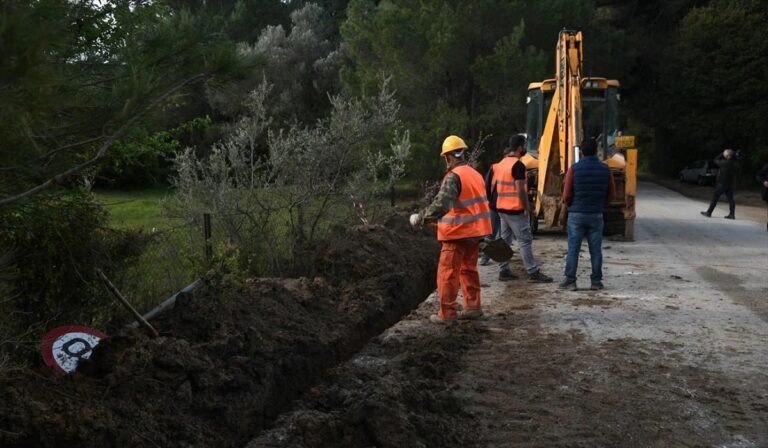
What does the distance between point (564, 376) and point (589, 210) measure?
3.96m

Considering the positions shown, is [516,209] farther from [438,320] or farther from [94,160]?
[94,160]

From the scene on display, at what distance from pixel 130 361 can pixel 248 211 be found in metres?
4.45

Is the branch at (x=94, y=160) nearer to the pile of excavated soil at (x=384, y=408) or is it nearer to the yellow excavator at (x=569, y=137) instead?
the pile of excavated soil at (x=384, y=408)

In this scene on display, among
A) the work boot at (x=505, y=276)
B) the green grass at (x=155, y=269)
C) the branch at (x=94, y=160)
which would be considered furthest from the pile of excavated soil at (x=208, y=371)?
the work boot at (x=505, y=276)

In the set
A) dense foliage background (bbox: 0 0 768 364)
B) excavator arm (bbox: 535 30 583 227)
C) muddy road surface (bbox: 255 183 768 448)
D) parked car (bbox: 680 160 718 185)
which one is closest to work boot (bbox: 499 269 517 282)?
muddy road surface (bbox: 255 183 768 448)

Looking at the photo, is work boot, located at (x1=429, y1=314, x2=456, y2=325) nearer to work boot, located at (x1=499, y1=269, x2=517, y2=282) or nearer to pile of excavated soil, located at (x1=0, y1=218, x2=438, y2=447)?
pile of excavated soil, located at (x1=0, y1=218, x2=438, y2=447)

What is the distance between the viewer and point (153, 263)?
7.36 meters

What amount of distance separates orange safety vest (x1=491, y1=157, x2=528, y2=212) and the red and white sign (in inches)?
249

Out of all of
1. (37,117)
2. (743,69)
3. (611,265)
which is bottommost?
(611,265)

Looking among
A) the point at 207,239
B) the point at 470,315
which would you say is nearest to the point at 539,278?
the point at 470,315

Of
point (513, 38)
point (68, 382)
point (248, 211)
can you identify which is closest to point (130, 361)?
point (68, 382)

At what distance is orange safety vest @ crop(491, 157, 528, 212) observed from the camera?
1017cm

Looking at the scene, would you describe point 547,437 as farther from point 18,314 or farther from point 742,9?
point 742,9

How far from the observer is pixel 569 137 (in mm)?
13320
